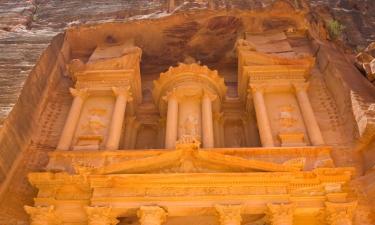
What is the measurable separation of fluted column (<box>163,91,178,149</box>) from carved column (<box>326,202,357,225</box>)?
4.10 metres

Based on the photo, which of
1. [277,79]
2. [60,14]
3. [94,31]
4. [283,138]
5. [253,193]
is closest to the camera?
[253,193]

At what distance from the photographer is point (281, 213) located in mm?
9289

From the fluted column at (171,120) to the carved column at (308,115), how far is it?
3.50 meters

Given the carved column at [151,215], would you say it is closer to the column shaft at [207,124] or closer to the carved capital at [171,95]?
the column shaft at [207,124]

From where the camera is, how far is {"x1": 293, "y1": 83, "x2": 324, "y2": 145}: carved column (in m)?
11.7

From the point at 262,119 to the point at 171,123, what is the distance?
2.45 meters

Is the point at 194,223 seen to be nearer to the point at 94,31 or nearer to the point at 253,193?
the point at 253,193

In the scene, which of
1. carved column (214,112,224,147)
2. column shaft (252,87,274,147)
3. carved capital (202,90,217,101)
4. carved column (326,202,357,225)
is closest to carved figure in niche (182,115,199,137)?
carved capital (202,90,217,101)

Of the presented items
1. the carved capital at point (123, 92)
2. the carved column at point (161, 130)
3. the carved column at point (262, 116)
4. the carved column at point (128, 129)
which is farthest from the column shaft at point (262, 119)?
the carved column at point (128, 129)

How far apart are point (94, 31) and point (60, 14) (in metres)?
2.78

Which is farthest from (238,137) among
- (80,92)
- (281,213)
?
(281,213)

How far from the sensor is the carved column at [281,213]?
9.16 metres

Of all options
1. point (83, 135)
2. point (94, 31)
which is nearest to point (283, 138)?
point (83, 135)

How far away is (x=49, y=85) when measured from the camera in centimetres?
1418
